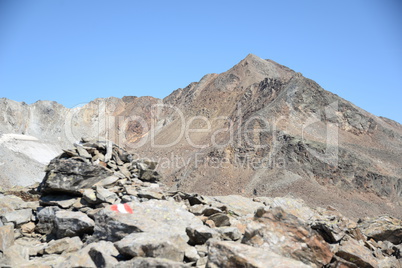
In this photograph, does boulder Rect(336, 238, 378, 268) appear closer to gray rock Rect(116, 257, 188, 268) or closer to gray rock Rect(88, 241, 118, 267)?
gray rock Rect(116, 257, 188, 268)

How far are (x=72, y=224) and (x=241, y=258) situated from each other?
5296 millimetres

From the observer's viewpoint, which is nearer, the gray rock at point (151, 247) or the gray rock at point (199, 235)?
the gray rock at point (151, 247)

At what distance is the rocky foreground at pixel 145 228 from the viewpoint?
600 cm

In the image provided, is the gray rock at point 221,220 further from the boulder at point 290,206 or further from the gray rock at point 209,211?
the boulder at point 290,206

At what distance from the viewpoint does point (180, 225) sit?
317 inches

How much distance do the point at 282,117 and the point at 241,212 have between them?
118 ft

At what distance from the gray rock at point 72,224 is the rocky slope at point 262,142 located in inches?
982

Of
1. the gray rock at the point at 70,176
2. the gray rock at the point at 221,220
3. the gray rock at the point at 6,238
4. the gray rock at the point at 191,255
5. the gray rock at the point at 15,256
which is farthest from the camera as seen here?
the gray rock at the point at 70,176

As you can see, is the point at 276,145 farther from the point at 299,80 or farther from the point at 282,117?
the point at 299,80

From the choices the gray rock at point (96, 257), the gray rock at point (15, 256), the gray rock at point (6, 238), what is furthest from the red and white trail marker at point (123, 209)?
the gray rock at point (6, 238)

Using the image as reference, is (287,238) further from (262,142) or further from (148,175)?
(262,142)

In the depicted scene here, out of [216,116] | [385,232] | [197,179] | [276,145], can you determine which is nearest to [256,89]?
[216,116]

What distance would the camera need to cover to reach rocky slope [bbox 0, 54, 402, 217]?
35.0 metres

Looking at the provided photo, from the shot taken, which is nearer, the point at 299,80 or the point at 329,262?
the point at 329,262
